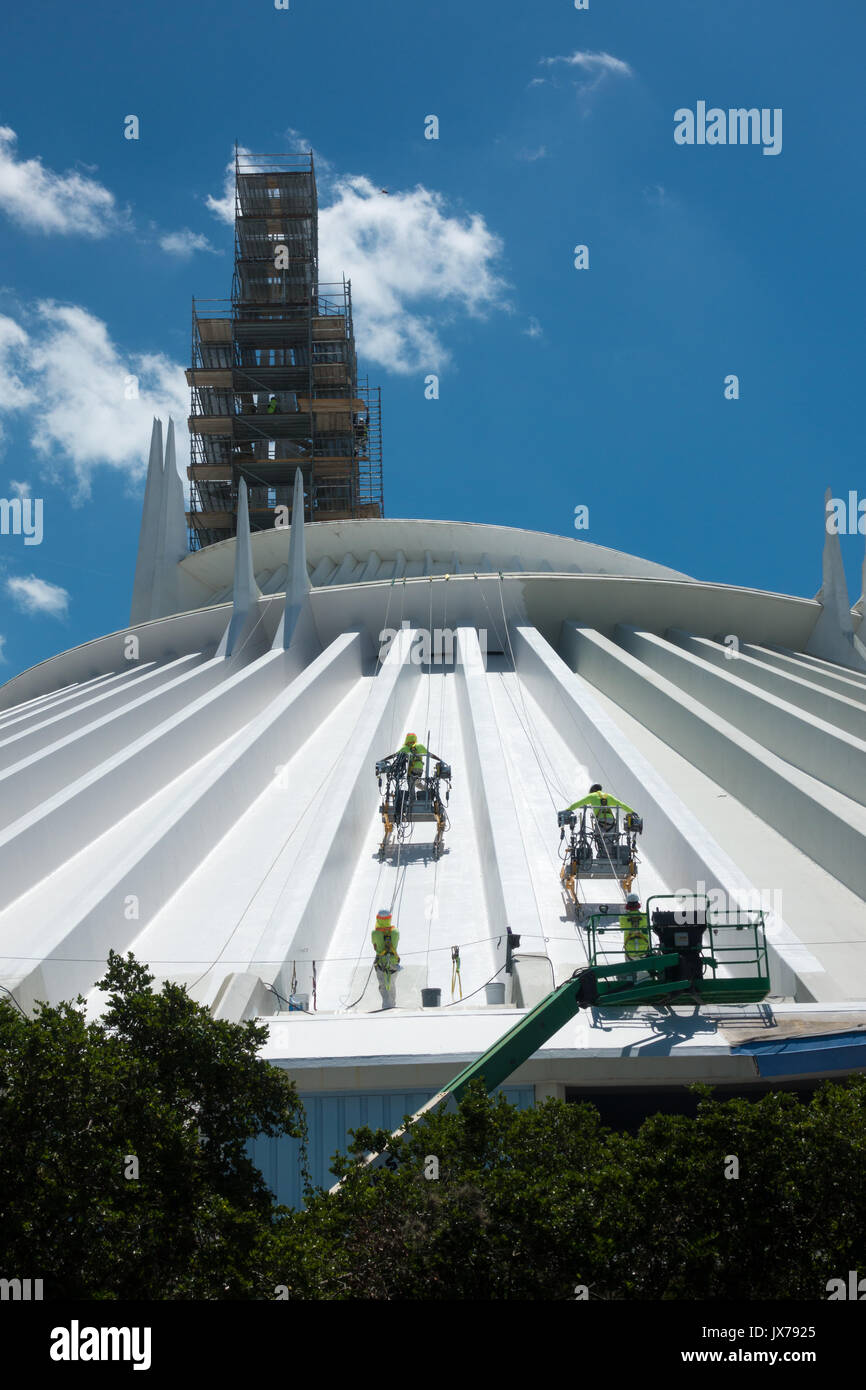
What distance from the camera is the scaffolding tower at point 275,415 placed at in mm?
41969

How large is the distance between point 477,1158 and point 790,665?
18.5 m

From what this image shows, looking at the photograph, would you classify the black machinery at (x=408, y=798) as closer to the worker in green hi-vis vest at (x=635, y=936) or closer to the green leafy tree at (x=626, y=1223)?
the worker in green hi-vis vest at (x=635, y=936)

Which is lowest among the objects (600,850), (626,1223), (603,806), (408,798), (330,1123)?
A: (330,1123)

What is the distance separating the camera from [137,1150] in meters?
6.05

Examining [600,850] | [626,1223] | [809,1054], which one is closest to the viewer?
[626,1223]

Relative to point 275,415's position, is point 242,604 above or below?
below

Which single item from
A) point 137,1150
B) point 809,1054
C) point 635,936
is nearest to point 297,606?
point 635,936

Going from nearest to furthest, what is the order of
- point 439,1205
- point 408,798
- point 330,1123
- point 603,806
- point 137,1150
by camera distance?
point 439,1205, point 137,1150, point 330,1123, point 603,806, point 408,798

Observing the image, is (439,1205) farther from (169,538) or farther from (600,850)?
(169,538)

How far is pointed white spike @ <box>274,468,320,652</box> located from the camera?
73.6 feet

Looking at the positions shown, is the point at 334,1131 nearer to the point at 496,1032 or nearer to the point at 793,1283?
the point at 496,1032

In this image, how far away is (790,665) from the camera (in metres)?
22.8

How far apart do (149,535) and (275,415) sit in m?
9.51

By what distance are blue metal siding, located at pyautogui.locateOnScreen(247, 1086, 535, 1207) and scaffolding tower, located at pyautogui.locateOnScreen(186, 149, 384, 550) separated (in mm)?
33311
